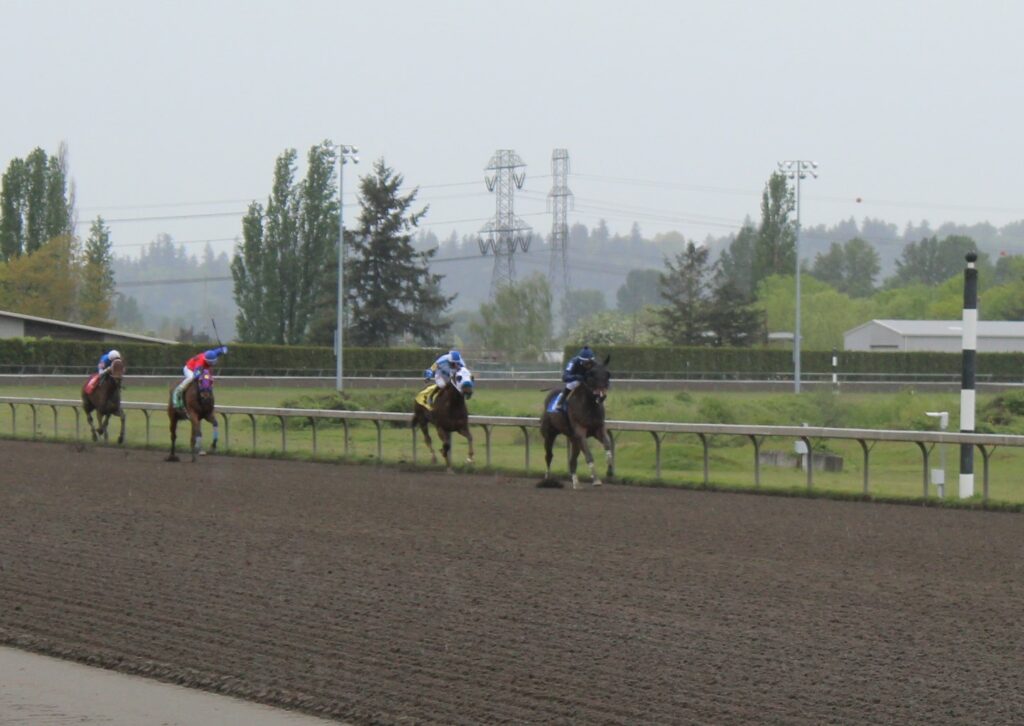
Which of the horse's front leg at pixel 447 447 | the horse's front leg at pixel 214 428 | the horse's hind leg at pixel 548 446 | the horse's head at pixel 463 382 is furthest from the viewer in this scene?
the horse's front leg at pixel 214 428

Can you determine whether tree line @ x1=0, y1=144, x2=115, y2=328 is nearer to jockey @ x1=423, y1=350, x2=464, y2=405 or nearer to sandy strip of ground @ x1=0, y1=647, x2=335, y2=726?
jockey @ x1=423, y1=350, x2=464, y2=405

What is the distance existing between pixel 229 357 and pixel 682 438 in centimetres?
2874

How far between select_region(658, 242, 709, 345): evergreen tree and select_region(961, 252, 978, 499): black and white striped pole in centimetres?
4941

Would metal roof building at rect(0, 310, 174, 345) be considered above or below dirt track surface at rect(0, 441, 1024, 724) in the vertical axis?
above

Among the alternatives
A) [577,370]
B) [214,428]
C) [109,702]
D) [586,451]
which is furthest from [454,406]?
[109,702]

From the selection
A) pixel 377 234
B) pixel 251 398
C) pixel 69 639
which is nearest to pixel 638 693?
pixel 69 639

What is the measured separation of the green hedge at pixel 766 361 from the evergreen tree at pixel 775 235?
21081mm

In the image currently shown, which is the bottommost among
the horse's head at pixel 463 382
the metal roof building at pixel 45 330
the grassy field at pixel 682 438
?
the grassy field at pixel 682 438

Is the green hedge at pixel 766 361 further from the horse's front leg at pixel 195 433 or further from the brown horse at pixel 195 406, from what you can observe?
the brown horse at pixel 195 406

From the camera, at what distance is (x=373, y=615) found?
769 cm

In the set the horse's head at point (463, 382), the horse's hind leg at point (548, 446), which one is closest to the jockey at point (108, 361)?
the horse's head at point (463, 382)

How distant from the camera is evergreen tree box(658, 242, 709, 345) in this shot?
64812mm

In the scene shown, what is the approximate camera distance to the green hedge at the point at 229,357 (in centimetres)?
4584

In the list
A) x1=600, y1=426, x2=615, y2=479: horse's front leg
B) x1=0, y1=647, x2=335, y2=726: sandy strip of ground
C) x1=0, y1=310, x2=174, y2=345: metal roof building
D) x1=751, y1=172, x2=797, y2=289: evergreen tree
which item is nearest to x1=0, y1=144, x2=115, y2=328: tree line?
x1=0, y1=310, x2=174, y2=345: metal roof building
